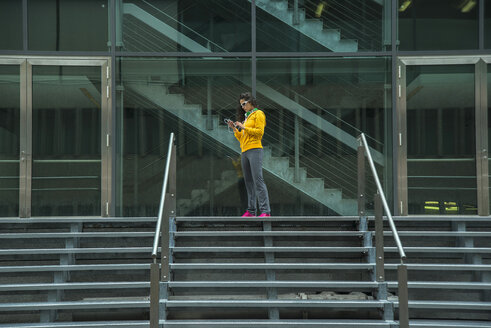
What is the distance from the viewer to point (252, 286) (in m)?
6.60

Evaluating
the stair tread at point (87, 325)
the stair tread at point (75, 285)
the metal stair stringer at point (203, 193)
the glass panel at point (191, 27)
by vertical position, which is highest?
the glass panel at point (191, 27)

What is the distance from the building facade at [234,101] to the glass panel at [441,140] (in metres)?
0.02

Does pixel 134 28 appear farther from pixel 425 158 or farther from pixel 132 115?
pixel 425 158

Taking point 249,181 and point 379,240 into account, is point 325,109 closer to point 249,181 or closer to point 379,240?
point 249,181

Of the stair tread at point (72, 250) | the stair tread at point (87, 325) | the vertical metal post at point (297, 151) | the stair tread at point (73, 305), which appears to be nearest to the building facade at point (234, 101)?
the vertical metal post at point (297, 151)

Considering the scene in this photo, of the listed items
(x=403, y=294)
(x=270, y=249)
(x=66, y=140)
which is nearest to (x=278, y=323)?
(x=270, y=249)

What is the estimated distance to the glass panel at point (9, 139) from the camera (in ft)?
29.6

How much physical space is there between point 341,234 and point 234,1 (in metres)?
4.09

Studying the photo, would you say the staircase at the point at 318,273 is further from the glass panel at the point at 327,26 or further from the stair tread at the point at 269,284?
the glass panel at the point at 327,26

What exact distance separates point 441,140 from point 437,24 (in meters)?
1.75

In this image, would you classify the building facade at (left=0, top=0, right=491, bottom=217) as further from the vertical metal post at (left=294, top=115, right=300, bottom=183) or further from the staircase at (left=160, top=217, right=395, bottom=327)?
the staircase at (left=160, top=217, right=395, bottom=327)

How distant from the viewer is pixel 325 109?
9203 mm

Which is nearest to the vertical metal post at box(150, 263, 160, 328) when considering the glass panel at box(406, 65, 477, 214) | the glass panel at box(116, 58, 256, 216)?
the glass panel at box(116, 58, 256, 216)

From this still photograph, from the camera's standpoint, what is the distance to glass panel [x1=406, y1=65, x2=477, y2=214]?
9.11m
